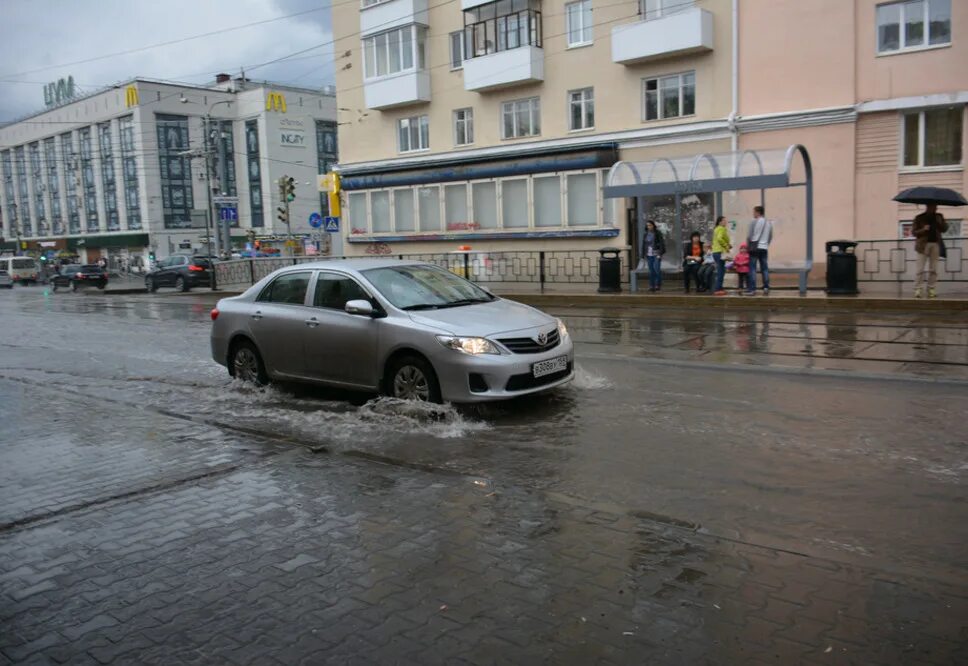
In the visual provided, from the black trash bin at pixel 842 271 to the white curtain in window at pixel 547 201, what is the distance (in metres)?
11.9

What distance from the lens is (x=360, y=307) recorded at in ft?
26.1

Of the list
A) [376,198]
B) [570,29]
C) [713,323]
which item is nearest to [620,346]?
[713,323]

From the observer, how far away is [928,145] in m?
21.3

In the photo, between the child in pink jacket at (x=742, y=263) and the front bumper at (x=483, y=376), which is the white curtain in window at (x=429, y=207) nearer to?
the child in pink jacket at (x=742, y=263)

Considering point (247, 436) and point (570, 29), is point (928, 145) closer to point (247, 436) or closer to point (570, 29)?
point (570, 29)

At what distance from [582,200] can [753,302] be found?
426 inches

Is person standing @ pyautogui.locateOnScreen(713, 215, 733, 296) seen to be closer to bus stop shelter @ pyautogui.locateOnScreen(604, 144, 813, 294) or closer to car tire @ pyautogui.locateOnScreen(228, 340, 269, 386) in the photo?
bus stop shelter @ pyautogui.locateOnScreen(604, 144, 813, 294)

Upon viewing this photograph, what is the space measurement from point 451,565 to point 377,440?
2850mm

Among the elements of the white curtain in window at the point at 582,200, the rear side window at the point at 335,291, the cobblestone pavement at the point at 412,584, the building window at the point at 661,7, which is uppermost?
the building window at the point at 661,7

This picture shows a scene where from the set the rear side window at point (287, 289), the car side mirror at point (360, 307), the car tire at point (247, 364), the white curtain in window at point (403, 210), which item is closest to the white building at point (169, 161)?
the white curtain in window at point (403, 210)

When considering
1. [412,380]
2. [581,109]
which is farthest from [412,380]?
[581,109]

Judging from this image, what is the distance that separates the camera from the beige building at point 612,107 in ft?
70.4

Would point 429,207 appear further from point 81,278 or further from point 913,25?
point 81,278

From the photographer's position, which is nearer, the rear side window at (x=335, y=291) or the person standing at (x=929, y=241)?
the rear side window at (x=335, y=291)
